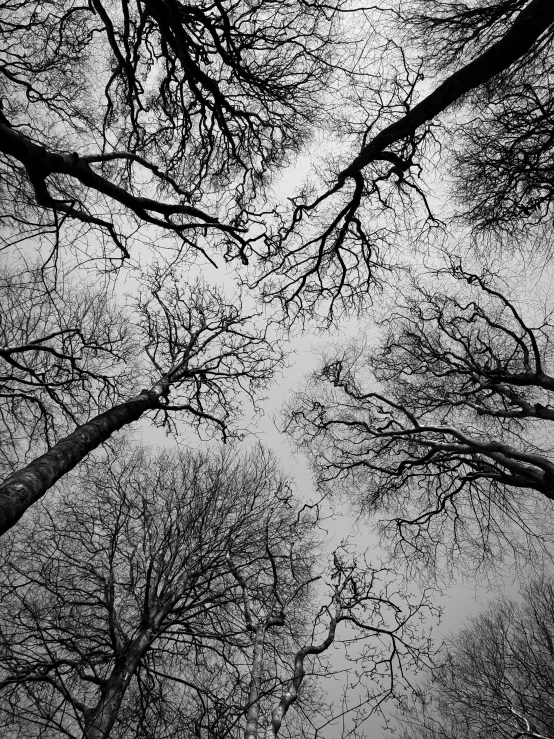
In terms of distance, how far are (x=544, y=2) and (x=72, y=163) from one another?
434 cm

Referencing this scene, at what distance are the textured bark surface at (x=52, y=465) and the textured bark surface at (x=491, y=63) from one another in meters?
4.61

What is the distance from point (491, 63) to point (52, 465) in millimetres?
5620

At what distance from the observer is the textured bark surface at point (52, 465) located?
2738mm

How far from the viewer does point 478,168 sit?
5617mm

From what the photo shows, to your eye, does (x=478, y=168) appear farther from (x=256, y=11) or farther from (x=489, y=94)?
→ (x=256, y=11)

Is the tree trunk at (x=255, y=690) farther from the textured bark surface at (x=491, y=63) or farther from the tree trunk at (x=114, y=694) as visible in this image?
the textured bark surface at (x=491, y=63)

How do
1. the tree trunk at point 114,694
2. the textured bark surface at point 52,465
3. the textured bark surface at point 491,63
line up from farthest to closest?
the tree trunk at point 114,694, the textured bark surface at point 491,63, the textured bark surface at point 52,465

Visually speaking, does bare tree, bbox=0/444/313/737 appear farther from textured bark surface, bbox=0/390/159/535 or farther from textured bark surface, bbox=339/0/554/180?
textured bark surface, bbox=339/0/554/180

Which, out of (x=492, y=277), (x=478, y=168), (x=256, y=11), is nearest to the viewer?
(x=256, y=11)

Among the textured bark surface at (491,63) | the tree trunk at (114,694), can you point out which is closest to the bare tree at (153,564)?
the tree trunk at (114,694)

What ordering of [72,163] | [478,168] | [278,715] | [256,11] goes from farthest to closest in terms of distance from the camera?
[478,168] → [256,11] → [278,715] → [72,163]

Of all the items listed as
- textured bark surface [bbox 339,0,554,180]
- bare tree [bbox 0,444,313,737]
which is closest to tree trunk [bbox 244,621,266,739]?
bare tree [bbox 0,444,313,737]

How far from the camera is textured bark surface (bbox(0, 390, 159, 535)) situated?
274cm

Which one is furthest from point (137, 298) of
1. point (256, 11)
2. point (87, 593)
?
point (87, 593)
